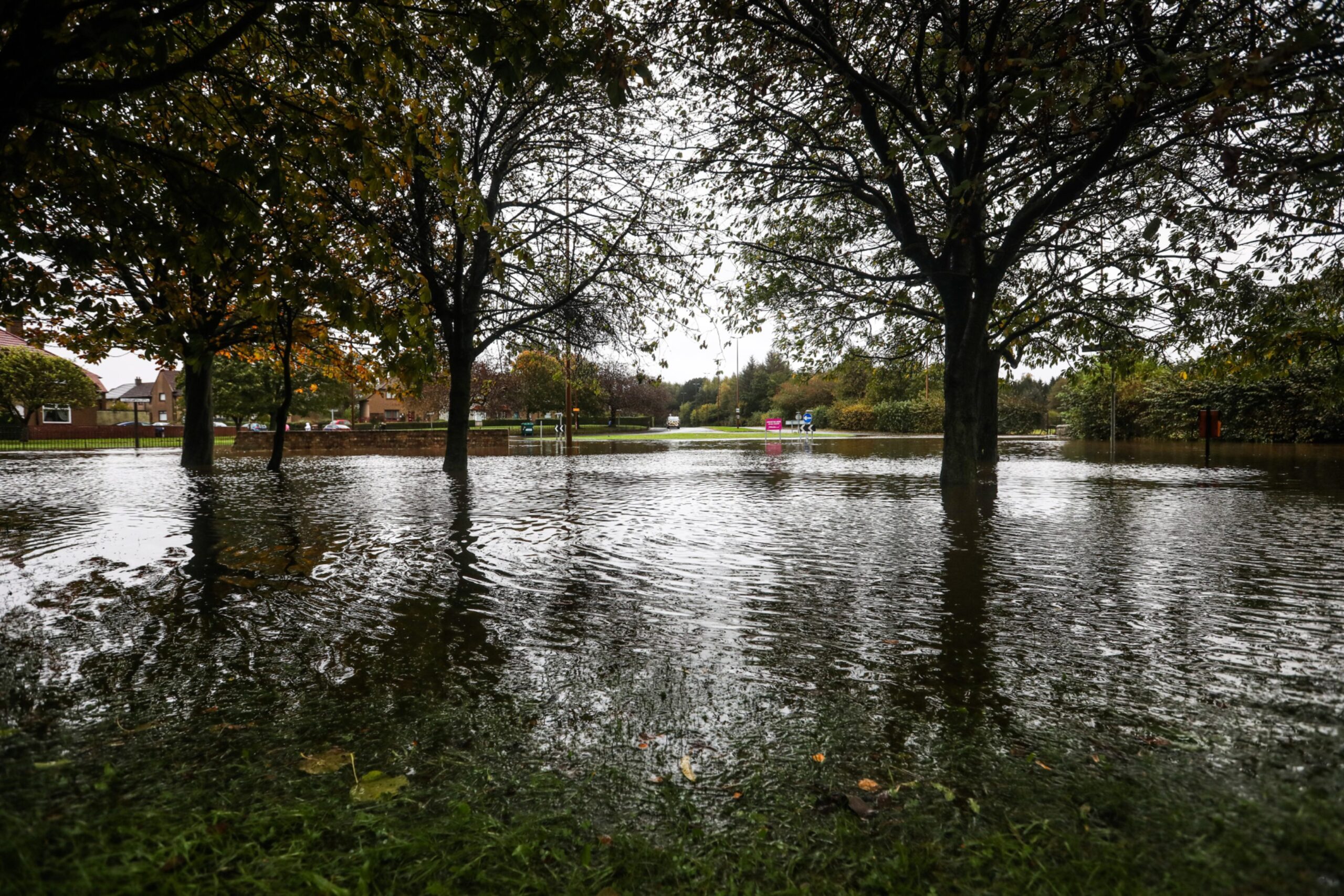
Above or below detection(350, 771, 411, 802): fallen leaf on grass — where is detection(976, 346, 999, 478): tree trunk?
above

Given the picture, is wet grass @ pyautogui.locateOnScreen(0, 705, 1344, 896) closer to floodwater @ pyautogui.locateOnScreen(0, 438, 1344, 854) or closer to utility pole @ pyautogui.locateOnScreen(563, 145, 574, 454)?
floodwater @ pyautogui.locateOnScreen(0, 438, 1344, 854)

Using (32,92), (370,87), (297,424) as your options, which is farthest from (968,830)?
(297,424)

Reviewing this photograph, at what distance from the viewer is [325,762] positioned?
240 centimetres

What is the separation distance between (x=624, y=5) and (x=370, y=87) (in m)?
3.91

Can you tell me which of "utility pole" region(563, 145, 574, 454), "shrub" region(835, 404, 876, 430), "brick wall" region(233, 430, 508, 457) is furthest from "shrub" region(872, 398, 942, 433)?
"utility pole" region(563, 145, 574, 454)

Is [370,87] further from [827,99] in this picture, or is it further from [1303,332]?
[1303,332]

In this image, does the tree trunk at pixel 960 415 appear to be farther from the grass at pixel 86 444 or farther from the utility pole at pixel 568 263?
the grass at pixel 86 444

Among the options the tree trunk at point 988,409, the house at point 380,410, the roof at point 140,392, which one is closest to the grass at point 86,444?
the tree trunk at point 988,409

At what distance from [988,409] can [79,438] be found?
4565 cm

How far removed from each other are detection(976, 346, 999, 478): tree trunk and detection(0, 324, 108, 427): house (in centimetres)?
4801

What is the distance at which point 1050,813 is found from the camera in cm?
206

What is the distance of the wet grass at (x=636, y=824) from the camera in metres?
1.78

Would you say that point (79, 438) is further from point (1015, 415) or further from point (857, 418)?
point (1015, 415)

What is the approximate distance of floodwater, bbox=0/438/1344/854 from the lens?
8.88ft
